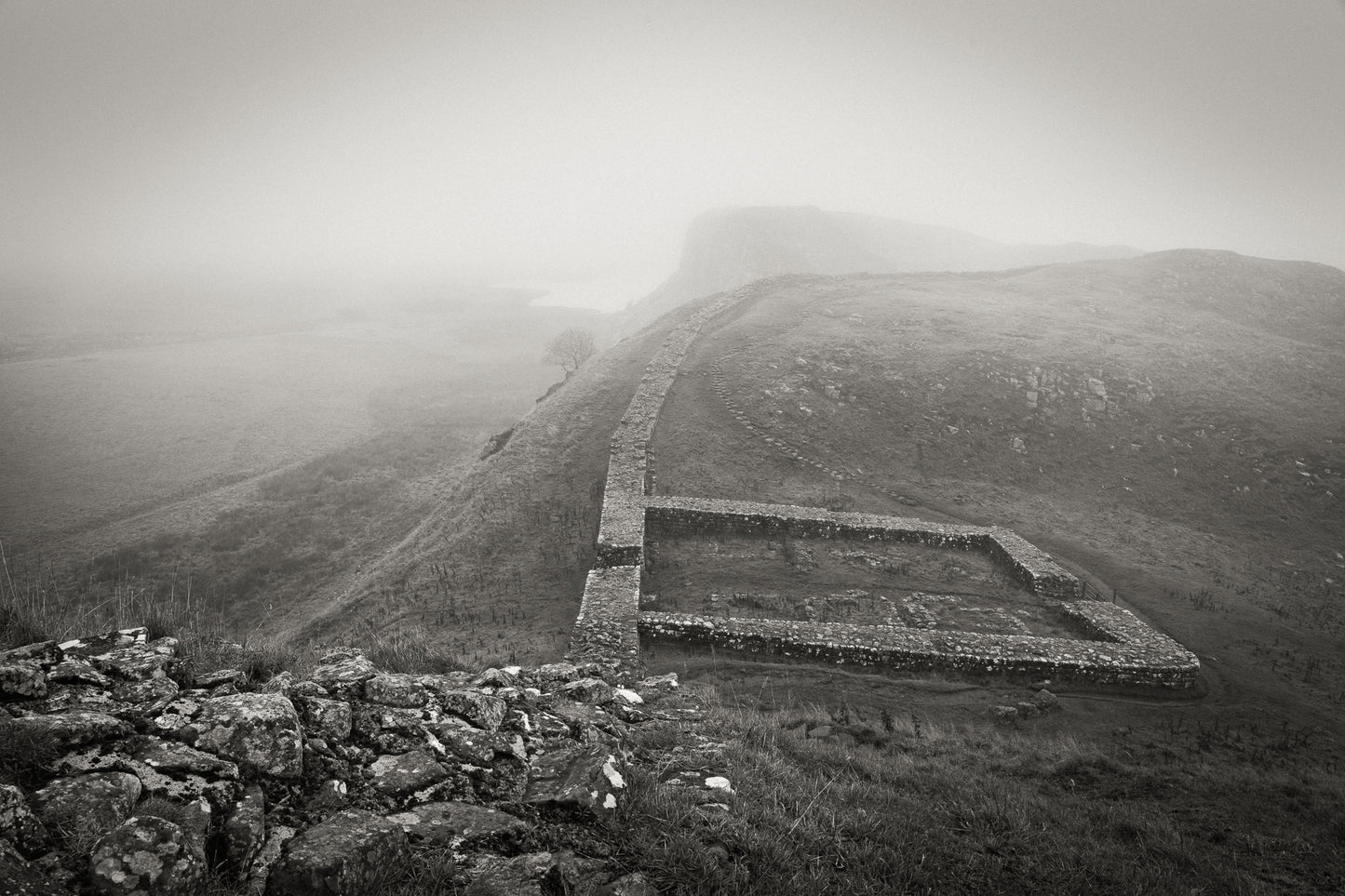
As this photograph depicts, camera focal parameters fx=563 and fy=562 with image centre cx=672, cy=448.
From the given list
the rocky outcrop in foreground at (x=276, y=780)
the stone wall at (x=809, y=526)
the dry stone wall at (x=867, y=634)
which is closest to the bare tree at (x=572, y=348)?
the stone wall at (x=809, y=526)

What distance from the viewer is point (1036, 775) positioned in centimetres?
994

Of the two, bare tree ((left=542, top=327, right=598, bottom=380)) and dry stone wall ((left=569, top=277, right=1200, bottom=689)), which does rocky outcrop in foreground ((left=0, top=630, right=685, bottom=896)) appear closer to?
dry stone wall ((left=569, top=277, right=1200, bottom=689))

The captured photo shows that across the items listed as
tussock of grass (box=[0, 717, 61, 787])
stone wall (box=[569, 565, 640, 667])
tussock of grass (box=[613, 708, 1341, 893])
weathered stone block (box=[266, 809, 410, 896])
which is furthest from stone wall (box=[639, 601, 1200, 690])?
tussock of grass (box=[0, 717, 61, 787])

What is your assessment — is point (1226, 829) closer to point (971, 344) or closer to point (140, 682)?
point (140, 682)

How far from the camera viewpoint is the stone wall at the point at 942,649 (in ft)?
47.0

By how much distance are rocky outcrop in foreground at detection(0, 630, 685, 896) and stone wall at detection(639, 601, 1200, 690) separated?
306 inches

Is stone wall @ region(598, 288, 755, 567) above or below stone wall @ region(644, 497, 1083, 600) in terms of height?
above

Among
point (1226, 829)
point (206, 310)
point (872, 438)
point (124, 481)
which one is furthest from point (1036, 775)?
point (206, 310)

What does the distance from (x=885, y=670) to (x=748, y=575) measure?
549cm

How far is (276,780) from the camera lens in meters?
4.77

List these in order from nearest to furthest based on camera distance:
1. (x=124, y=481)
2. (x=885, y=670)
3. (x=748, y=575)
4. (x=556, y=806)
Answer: (x=556, y=806) < (x=885, y=670) < (x=748, y=575) < (x=124, y=481)

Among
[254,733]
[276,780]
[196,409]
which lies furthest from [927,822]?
[196,409]

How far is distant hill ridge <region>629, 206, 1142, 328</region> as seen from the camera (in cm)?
8219

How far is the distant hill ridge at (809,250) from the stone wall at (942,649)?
66.7 metres
